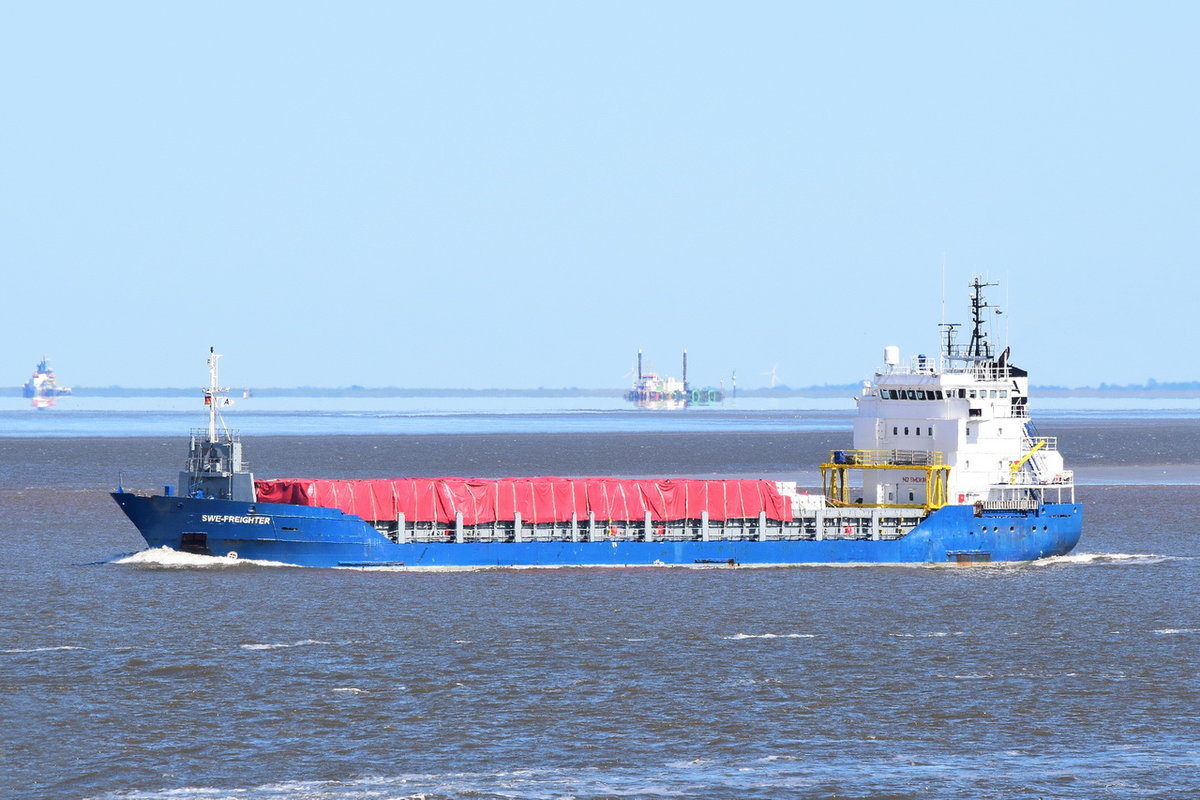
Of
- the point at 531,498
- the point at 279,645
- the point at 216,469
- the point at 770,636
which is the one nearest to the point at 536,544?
the point at 531,498

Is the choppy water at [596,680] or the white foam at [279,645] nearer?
the choppy water at [596,680]

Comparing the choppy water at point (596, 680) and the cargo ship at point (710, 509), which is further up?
the cargo ship at point (710, 509)


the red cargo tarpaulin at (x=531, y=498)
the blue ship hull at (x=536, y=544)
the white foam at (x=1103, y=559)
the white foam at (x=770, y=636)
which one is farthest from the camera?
the white foam at (x=1103, y=559)

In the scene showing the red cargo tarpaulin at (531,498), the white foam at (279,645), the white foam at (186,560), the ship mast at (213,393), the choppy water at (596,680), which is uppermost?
the ship mast at (213,393)

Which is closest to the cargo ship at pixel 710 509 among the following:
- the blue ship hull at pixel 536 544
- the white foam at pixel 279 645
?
the blue ship hull at pixel 536 544

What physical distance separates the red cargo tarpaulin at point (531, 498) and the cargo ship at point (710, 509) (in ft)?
0.16

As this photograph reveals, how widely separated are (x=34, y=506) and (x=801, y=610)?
50751mm

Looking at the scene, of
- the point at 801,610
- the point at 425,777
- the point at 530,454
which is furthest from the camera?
the point at 530,454

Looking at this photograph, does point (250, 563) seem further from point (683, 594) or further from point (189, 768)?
point (189, 768)

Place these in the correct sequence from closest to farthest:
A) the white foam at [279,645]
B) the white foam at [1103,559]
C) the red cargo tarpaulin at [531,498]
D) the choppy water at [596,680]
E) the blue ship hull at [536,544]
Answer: the choppy water at [596,680], the white foam at [279,645], the blue ship hull at [536,544], the red cargo tarpaulin at [531,498], the white foam at [1103,559]

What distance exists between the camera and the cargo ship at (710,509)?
5569cm


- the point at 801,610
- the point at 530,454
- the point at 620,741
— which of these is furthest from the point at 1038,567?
the point at 530,454

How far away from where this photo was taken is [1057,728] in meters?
33.3

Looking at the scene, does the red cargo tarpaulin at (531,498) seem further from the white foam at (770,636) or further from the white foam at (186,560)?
the white foam at (770,636)
